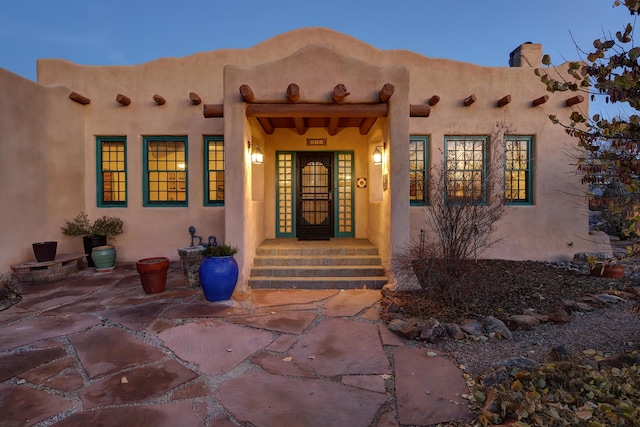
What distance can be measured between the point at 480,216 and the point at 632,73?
10.3ft

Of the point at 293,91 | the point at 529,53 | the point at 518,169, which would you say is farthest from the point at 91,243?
the point at 529,53

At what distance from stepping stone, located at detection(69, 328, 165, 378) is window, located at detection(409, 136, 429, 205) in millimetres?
5963

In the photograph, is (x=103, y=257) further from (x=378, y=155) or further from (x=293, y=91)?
(x=378, y=155)

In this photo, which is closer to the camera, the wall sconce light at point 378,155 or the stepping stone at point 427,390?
the stepping stone at point 427,390

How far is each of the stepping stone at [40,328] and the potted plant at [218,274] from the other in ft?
4.46

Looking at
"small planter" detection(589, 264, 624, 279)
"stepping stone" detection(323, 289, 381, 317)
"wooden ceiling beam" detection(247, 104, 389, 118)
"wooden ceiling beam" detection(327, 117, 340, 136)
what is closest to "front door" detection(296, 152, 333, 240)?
"wooden ceiling beam" detection(327, 117, 340, 136)

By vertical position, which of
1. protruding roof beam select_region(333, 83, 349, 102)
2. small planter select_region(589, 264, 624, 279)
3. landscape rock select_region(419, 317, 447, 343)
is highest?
protruding roof beam select_region(333, 83, 349, 102)

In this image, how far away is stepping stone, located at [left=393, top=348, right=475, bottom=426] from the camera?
238 centimetres

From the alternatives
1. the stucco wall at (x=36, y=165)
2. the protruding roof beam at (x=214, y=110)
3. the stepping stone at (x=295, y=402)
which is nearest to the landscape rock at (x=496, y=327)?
the stepping stone at (x=295, y=402)

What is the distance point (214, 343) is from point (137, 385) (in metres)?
0.89

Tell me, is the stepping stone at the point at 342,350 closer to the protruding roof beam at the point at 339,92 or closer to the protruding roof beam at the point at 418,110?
the protruding roof beam at the point at 339,92

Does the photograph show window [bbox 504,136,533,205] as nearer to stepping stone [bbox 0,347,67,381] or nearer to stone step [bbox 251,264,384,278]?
stone step [bbox 251,264,384,278]

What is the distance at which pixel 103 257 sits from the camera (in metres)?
6.91

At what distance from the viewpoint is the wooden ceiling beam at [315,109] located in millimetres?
→ 5465
